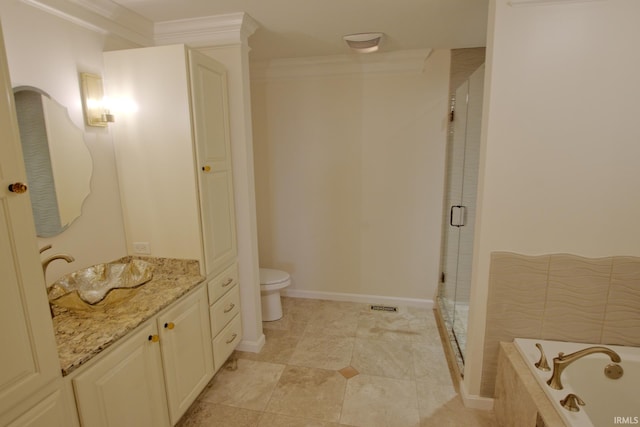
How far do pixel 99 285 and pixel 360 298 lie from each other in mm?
2328

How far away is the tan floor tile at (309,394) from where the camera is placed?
75.7 inches

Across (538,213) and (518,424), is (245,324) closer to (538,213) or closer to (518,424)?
(518,424)

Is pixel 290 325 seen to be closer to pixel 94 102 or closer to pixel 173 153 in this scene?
pixel 173 153

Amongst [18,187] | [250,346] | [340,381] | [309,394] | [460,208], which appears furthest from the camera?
[460,208]

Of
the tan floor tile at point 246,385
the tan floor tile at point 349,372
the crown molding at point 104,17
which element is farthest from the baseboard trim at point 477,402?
the crown molding at point 104,17

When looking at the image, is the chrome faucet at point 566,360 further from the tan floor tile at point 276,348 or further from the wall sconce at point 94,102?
the wall sconce at point 94,102

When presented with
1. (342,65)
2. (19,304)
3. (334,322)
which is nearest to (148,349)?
(19,304)

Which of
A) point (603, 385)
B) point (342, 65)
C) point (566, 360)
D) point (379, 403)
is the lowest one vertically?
point (379, 403)

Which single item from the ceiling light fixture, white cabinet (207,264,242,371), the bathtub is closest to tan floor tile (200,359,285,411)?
white cabinet (207,264,242,371)

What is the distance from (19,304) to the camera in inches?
36.9

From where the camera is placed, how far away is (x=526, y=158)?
1.65m

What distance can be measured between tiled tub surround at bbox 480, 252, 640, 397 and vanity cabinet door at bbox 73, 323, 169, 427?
1.80 meters

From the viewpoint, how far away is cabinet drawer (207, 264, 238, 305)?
6.58 ft

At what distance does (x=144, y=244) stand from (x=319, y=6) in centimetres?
181
